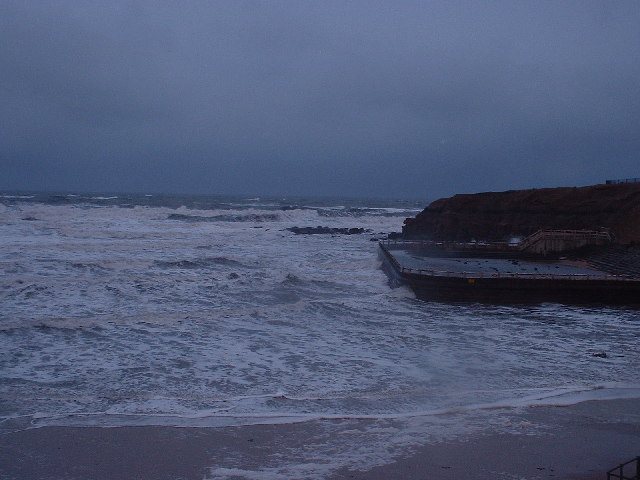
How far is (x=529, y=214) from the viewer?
43.4m

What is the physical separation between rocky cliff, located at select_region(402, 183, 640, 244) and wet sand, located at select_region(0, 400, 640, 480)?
27464 millimetres

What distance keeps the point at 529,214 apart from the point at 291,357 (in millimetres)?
34999

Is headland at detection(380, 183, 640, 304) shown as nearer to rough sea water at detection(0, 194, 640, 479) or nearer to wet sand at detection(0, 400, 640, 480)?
rough sea water at detection(0, 194, 640, 479)

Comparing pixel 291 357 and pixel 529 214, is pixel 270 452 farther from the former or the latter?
pixel 529 214

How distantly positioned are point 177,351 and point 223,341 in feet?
4.43

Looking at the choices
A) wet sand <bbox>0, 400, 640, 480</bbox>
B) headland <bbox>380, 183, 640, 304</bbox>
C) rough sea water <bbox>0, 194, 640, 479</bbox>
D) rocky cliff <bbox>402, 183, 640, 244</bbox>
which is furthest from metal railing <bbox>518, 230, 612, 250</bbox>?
wet sand <bbox>0, 400, 640, 480</bbox>

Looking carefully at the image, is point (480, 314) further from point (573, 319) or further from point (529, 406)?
point (529, 406)

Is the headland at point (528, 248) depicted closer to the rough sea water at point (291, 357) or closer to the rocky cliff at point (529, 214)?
the rocky cliff at point (529, 214)

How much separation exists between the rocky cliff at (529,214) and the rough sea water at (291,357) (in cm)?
1890

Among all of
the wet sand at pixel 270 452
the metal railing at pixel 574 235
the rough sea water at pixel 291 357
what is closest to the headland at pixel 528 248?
the metal railing at pixel 574 235

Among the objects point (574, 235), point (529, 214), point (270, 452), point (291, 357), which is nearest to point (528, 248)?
point (574, 235)

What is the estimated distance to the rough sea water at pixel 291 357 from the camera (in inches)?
349

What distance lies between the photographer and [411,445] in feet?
26.1

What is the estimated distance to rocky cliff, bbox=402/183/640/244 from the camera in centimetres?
3625
